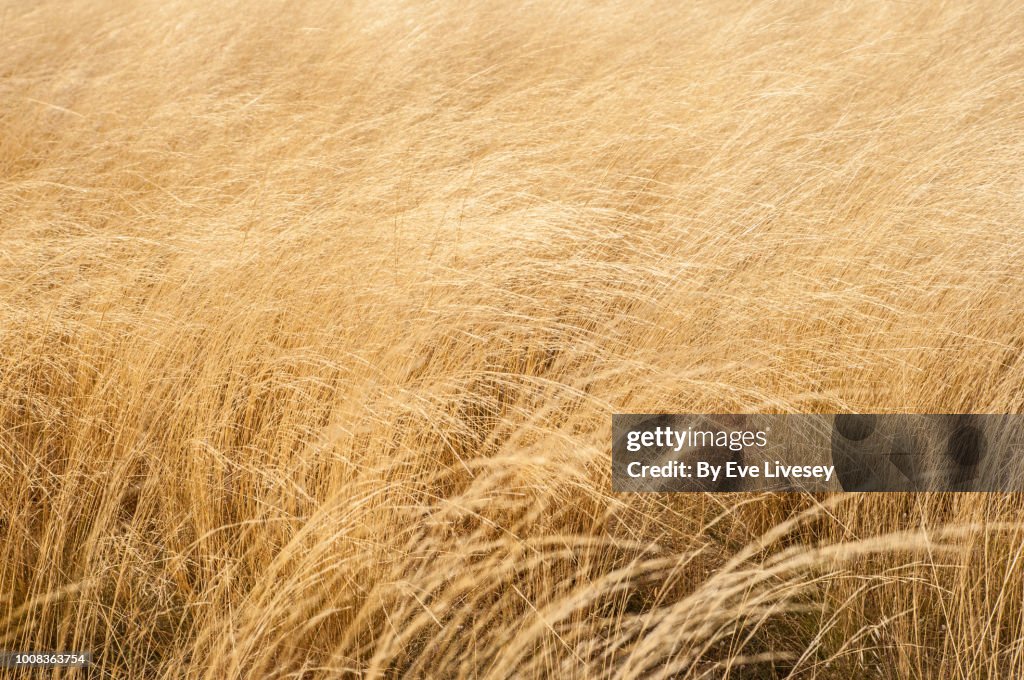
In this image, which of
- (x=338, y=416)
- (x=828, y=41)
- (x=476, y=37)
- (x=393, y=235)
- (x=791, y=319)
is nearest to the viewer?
(x=338, y=416)

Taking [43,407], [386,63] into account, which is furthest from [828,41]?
[43,407]

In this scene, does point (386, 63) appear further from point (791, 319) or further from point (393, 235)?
point (791, 319)

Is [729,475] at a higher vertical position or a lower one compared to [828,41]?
lower

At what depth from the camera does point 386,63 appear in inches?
159

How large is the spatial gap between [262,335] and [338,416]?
35cm
